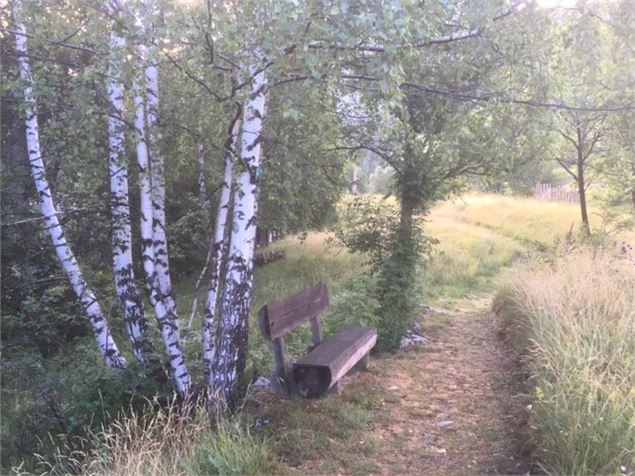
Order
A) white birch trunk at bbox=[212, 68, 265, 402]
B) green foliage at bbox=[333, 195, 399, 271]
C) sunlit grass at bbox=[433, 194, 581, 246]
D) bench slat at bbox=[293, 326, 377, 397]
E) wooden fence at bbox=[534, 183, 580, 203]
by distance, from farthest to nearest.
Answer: wooden fence at bbox=[534, 183, 580, 203] → sunlit grass at bbox=[433, 194, 581, 246] → green foliage at bbox=[333, 195, 399, 271] → bench slat at bbox=[293, 326, 377, 397] → white birch trunk at bbox=[212, 68, 265, 402]

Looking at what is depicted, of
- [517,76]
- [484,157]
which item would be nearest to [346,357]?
[517,76]

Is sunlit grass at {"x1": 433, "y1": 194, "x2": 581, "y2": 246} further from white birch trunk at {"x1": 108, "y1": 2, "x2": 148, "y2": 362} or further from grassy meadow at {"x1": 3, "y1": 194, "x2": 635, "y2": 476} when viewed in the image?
white birch trunk at {"x1": 108, "y1": 2, "x2": 148, "y2": 362}

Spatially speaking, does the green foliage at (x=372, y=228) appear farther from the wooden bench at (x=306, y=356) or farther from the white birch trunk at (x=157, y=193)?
the white birch trunk at (x=157, y=193)

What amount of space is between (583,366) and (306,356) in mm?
2399

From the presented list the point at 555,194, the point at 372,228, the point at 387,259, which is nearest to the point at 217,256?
the point at 387,259

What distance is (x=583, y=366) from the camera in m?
4.18

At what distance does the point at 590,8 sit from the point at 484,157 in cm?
335

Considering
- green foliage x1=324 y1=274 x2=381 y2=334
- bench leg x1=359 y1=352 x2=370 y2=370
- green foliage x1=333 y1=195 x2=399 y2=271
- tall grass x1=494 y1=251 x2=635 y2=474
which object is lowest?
bench leg x1=359 y1=352 x2=370 y2=370


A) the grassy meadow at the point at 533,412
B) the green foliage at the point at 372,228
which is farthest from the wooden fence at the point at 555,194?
the green foliage at the point at 372,228

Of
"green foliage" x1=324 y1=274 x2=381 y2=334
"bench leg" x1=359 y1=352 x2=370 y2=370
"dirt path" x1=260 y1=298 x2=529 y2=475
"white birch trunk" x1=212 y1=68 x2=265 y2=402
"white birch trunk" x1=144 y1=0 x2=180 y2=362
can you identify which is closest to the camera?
"dirt path" x1=260 y1=298 x2=529 y2=475

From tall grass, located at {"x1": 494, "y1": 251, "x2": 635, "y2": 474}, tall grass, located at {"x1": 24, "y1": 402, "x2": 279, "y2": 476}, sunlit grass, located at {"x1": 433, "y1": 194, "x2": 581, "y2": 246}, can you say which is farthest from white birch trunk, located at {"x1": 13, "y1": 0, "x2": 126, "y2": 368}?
sunlit grass, located at {"x1": 433, "y1": 194, "x2": 581, "y2": 246}

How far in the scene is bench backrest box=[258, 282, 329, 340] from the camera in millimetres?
4789

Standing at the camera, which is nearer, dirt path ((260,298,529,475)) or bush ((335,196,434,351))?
dirt path ((260,298,529,475))

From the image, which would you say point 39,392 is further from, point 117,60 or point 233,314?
point 117,60
